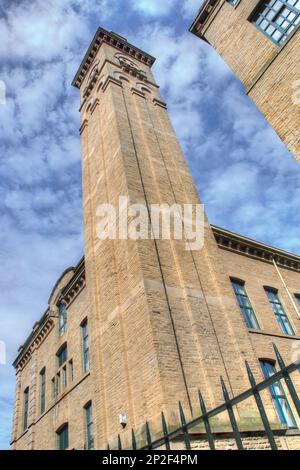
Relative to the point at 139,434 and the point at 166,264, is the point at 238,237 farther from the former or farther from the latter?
the point at 139,434

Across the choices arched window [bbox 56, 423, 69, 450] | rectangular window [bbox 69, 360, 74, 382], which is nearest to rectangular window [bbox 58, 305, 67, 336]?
rectangular window [bbox 69, 360, 74, 382]

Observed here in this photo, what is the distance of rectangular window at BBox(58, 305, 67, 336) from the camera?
16766 mm

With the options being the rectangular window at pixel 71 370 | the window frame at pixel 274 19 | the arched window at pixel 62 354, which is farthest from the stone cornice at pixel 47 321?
the window frame at pixel 274 19

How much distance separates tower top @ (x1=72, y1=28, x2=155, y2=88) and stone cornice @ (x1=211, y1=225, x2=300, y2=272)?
43.2ft

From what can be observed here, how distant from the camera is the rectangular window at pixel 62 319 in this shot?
16.8 m

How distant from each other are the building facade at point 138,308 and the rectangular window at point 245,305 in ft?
0.19

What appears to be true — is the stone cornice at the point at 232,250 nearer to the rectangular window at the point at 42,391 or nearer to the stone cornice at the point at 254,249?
the stone cornice at the point at 254,249

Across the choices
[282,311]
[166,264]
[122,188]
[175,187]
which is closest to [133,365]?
[166,264]

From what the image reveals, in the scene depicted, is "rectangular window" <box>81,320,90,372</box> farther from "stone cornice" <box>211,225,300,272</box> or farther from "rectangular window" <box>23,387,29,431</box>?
"rectangular window" <box>23,387,29,431</box>

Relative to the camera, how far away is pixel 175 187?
1286cm

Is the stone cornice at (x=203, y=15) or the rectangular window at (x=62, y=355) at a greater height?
the stone cornice at (x=203, y=15)
